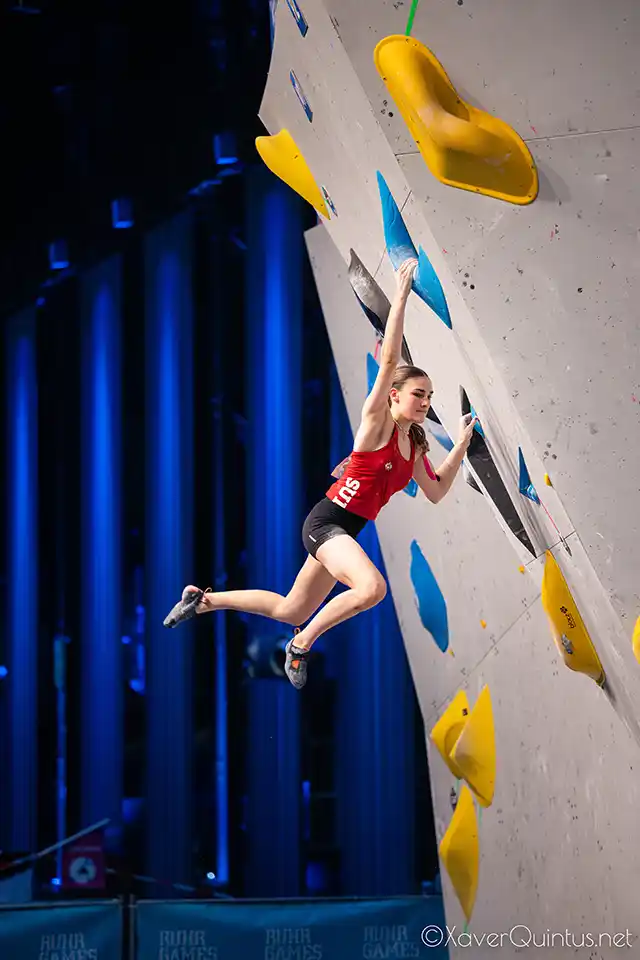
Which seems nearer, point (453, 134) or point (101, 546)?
point (453, 134)

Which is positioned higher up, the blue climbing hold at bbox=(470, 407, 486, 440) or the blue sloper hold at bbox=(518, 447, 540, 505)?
the blue climbing hold at bbox=(470, 407, 486, 440)

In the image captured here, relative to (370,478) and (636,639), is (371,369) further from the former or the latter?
(636,639)

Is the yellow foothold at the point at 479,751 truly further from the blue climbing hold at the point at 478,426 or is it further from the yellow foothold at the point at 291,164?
the yellow foothold at the point at 291,164

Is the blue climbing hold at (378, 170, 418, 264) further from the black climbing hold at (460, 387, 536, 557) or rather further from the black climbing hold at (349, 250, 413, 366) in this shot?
the black climbing hold at (349, 250, 413, 366)

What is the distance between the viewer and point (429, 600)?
466cm

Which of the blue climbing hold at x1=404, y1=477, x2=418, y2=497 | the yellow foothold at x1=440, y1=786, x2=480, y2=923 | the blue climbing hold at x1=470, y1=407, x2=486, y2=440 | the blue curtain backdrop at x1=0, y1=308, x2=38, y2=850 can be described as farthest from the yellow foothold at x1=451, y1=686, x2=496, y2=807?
the blue curtain backdrop at x1=0, y1=308, x2=38, y2=850

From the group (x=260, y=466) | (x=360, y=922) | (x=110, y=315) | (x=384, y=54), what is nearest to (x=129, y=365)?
(x=110, y=315)

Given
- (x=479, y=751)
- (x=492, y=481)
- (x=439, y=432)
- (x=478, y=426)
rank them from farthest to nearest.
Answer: (x=479, y=751) < (x=439, y=432) < (x=492, y=481) < (x=478, y=426)

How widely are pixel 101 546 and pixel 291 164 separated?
299 centimetres

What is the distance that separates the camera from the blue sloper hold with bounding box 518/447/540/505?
278 cm

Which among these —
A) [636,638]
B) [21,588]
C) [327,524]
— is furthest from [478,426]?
[21,588]

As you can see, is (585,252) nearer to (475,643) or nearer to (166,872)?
(475,643)

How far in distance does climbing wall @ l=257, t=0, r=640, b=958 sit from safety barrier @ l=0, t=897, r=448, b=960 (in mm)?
473

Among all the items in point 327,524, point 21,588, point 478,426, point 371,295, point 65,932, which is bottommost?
point 65,932
